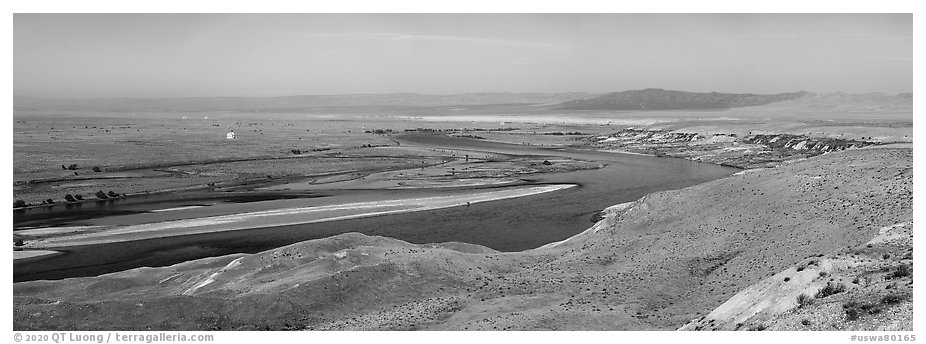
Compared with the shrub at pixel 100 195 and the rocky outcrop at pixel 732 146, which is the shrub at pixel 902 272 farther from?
the rocky outcrop at pixel 732 146

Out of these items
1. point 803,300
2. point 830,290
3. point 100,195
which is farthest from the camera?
point 100,195

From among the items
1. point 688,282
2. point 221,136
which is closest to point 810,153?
point 688,282

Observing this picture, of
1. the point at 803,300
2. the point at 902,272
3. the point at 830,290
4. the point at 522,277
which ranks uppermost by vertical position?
the point at 902,272

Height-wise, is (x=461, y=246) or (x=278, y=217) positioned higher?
(x=461, y=246)

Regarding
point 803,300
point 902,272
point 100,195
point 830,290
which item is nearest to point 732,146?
point 100,195

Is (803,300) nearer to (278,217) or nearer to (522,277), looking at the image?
(522,277)

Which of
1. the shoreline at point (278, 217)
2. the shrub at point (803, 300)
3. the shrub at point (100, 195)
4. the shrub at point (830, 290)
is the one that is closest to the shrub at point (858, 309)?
the shrub at point (803, 300)
